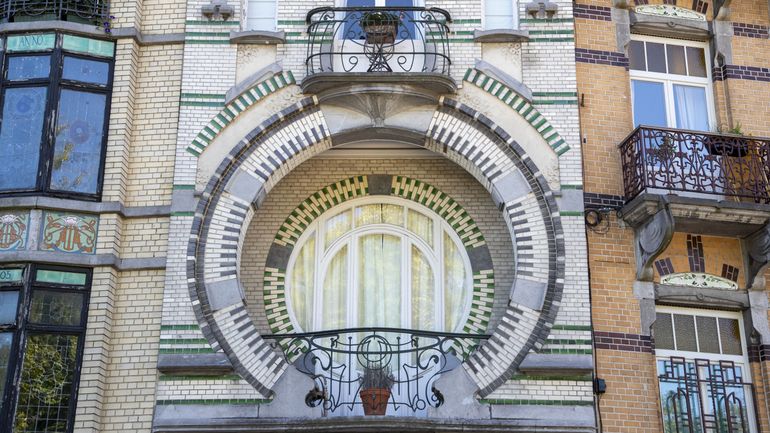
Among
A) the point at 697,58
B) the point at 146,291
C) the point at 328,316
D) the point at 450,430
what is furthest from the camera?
the point at 697,58

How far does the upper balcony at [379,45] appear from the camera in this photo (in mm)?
13562

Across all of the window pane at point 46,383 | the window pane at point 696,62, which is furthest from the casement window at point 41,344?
the window pane at point 696,62

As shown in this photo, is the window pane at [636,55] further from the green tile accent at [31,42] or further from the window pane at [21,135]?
the window pane at [21,135]

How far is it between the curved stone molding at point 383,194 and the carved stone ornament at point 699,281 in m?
2.11

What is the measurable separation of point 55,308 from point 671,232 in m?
6.84

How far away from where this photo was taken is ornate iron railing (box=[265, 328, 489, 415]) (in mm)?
12547

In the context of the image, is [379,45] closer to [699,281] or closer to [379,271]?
[379,271]

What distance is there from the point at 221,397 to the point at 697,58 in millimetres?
7479

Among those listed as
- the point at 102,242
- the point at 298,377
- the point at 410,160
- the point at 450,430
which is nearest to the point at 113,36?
the point at 102,242

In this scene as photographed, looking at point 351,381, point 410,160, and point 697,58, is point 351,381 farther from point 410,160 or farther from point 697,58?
point 697,58

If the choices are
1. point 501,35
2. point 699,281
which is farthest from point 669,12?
point 699,281

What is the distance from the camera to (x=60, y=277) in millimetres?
12883

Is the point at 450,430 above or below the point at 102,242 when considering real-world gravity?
below

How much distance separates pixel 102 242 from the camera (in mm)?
13125
